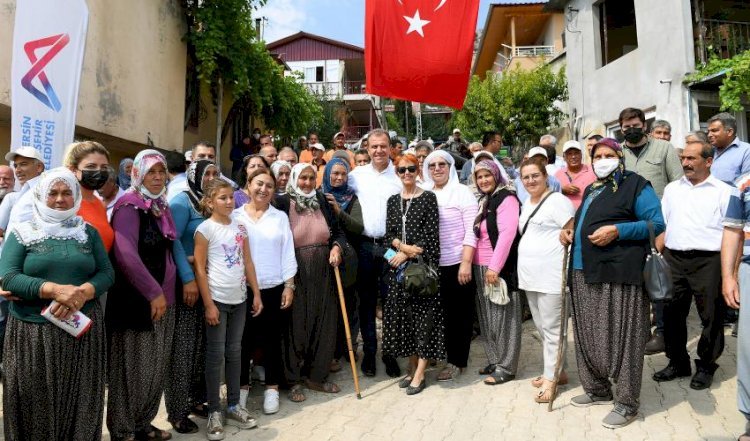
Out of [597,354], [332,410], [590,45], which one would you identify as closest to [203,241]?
[332,410]

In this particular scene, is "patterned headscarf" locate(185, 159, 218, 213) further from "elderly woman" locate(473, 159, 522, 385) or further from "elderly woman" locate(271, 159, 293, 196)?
"elderly woman" locate(473, 159, 522, 385)

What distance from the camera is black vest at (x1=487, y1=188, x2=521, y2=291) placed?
4.32 meters

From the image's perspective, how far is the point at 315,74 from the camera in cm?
3064

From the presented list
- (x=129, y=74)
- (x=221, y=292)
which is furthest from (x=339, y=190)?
(x=129, y=74)

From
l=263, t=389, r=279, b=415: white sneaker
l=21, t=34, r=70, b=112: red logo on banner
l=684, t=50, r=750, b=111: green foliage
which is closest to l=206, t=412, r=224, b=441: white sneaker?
l=263, t=389, r=279, b=415: white sneaker

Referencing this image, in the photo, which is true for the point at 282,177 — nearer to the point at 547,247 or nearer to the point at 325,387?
the point at 325,387

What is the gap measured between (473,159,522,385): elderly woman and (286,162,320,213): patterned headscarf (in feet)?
4.63

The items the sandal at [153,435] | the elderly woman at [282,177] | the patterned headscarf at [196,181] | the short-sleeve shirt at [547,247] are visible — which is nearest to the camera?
the sandal at [153,435]

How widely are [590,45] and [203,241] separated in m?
12.9

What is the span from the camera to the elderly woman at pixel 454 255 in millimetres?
4465

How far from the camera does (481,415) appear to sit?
12.4 feet

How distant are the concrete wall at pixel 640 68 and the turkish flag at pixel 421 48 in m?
6.19

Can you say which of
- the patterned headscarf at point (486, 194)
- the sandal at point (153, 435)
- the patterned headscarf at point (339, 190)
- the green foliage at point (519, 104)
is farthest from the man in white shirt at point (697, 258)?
the green foliage at point (519, 104)

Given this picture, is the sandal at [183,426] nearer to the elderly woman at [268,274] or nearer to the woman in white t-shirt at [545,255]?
the elderly woman at [268,274]
